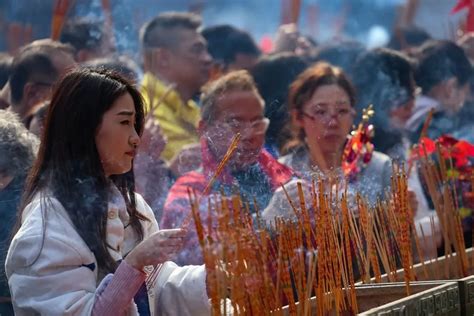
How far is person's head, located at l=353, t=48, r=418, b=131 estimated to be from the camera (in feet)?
20.1

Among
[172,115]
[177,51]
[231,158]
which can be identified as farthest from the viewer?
[177,51]

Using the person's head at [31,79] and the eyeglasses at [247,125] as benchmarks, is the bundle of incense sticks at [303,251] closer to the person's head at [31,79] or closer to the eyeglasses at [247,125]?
the eyeglasses at [247,125]

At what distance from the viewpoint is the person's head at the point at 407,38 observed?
8.16 m

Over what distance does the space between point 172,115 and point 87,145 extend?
7.44 ft

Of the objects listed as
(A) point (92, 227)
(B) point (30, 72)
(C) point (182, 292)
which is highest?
(B) point (30, 72)

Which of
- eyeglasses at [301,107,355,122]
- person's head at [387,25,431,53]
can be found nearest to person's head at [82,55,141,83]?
eyeglasses at [301,107,355,122]

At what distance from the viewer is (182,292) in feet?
10.2

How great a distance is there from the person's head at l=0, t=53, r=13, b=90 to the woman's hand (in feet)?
6.86

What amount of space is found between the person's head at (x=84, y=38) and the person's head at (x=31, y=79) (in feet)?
2.69

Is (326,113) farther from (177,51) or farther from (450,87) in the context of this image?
(450,87)

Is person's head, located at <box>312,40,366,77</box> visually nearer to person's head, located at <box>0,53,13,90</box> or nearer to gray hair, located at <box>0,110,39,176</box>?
person's head, located at <box>0,53,13,90</box>

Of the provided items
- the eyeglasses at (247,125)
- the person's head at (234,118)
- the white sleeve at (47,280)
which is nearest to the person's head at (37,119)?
the person's head at (234,118)

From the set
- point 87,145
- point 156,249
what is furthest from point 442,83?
point 156,249

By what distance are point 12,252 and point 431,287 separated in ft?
3.60
